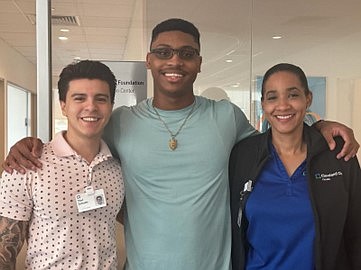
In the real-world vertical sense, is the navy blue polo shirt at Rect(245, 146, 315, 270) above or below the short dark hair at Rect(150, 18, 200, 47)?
Result: below

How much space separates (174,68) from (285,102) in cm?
42

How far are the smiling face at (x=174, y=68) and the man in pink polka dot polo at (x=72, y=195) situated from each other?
0.64ft

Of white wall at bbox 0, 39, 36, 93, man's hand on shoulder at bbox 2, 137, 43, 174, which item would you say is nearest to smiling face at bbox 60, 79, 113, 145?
man's hand on shoulder at bbox 2, 137, 43, 174

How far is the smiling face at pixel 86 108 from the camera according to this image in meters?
1.60

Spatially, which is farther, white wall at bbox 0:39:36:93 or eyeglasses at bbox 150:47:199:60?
white wall at bbox 0:39:36:93

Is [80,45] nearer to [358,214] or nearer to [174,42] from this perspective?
[174,42]

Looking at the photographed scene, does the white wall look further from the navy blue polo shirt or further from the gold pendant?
the navy blue polo shirt

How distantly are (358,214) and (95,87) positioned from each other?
Result: 1.02 metres

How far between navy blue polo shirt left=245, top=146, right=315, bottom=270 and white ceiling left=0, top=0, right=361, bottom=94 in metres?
2.29

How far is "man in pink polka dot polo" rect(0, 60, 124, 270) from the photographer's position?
1.50 metres

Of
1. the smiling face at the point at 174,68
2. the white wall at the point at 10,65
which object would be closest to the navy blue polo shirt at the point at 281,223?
the smiling face at the point at 174,68

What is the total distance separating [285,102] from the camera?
69.4 inches

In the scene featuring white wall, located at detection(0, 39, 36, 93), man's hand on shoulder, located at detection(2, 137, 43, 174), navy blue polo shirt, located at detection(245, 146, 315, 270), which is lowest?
navy blue polo shirt, located at detection(245, 146, 315, 270)

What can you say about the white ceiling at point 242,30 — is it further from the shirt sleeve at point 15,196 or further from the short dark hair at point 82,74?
the shirt sleeve at point 15,196
